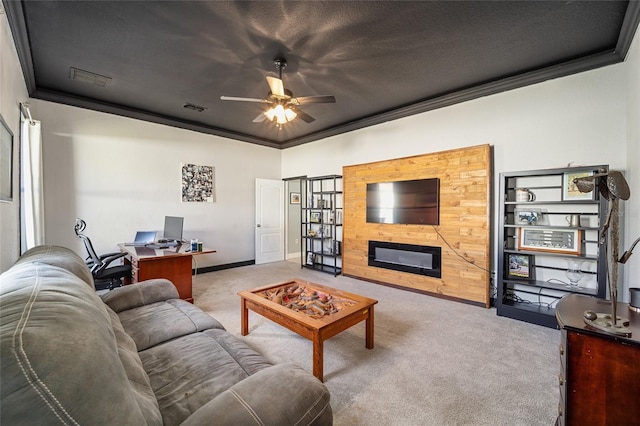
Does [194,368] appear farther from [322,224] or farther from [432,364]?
[322,224]

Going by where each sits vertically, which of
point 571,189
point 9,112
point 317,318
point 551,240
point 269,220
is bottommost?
point 317,318

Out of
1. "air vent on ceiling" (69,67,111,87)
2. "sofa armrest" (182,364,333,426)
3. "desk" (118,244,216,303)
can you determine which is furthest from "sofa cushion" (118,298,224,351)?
"air vent on ceiling" (69,67,111,87)

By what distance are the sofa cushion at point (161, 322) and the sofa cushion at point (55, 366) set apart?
1.05m

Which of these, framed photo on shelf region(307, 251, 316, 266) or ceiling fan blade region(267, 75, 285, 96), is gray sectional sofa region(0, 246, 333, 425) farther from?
framed photo on shelf region(307, 251, 316, 266)

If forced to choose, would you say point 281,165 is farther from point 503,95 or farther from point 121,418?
point 121,418

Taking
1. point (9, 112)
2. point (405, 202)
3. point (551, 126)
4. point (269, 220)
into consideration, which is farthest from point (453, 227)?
point (9, 112)

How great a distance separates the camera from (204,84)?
11.9 feet

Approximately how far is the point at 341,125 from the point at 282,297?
3.79m

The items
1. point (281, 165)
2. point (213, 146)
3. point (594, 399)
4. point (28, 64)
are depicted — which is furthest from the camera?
point (281, 165)

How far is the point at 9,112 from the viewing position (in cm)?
244

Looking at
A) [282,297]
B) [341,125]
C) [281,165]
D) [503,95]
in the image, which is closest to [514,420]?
[282,297]

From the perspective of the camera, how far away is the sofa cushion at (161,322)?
1794 mm

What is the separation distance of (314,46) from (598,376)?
3177 millimetres

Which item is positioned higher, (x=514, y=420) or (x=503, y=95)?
(x=503, y=95)
